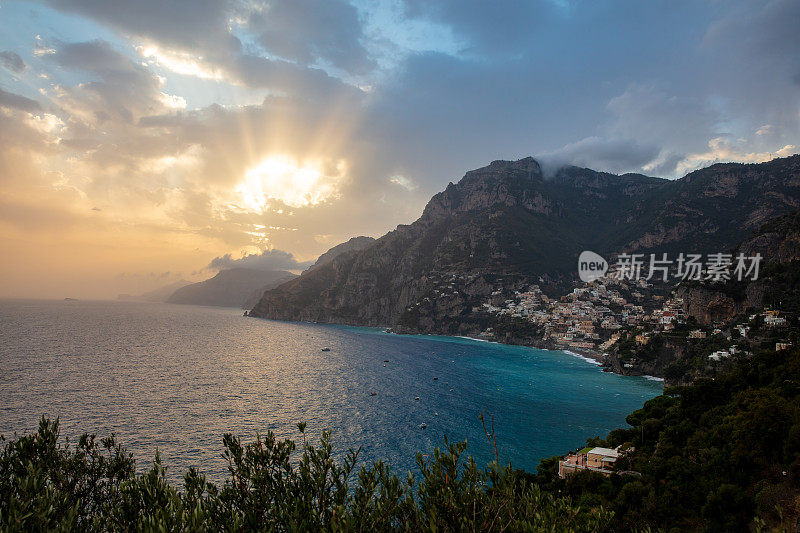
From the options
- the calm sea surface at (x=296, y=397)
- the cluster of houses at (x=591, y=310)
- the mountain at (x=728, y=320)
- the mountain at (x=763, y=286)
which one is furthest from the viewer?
the cluster of houses at (x=591, y=310)

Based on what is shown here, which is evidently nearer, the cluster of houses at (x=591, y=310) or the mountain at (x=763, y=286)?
the mountain at (x=763, y=286)

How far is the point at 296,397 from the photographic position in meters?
60.6

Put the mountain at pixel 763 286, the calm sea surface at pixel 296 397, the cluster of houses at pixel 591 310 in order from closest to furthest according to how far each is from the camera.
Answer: the calm sea surface at pixel 296 397 → the mountain at pixel 763 286 → the cluster of houses at pixel 591 310

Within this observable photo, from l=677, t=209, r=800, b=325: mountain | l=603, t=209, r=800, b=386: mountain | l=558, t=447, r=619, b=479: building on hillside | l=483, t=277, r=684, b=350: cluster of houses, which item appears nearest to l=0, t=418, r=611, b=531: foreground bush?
l=558, t=447, r=619, b=479: building on hillside

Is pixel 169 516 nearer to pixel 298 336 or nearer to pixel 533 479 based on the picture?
pixel 533 479

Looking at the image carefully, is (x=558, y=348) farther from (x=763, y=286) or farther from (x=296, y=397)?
(x=296, y=397)

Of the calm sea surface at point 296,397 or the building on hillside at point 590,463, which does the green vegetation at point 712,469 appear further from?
the calm sea surface at point 296,397

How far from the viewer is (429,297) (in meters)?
192

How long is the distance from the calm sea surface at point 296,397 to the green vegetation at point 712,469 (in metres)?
11.2

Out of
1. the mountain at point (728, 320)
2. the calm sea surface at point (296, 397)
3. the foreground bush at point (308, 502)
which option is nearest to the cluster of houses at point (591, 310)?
the mountain at point (728, 320)

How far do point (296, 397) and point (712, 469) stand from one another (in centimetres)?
5423

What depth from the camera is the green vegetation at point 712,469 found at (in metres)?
21.7

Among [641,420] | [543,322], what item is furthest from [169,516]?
[543,322]

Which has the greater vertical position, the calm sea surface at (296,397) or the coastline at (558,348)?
the coastline at (558,348)
